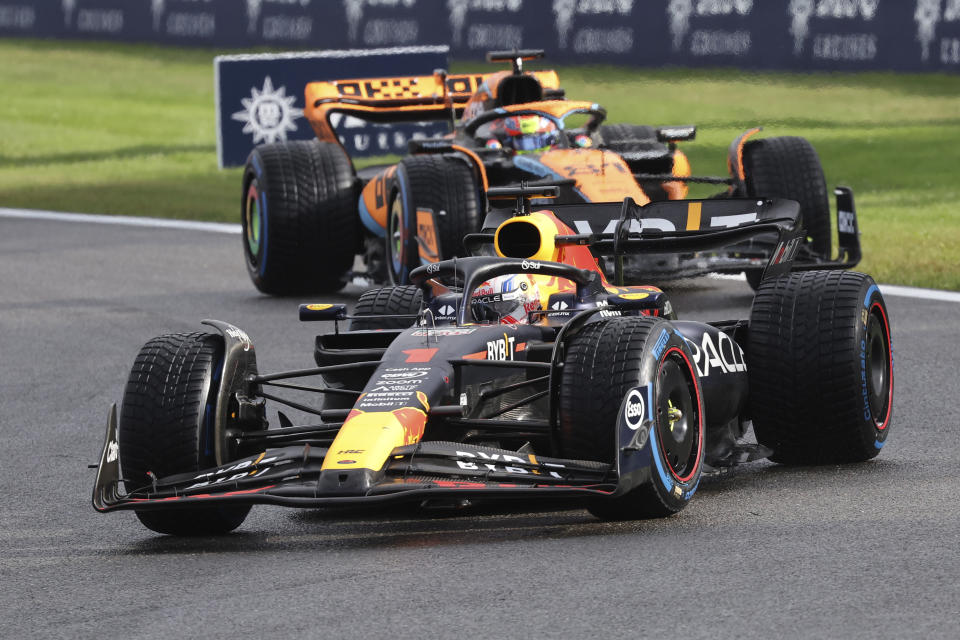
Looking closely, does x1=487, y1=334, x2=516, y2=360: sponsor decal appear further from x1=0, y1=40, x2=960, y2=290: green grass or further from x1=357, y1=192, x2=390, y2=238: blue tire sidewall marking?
x1=0, y1=40, x2=960, y2=290: green grass

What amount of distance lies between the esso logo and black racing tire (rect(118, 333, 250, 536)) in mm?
1494

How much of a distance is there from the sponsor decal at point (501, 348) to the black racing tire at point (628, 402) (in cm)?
53

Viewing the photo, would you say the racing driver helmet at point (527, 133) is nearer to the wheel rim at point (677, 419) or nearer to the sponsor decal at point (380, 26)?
the wheel rim at point (677, 419)

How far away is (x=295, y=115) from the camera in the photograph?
26.0m

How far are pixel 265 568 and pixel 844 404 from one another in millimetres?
2633

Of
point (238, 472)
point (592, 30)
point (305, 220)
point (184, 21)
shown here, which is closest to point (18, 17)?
point (184, 21)

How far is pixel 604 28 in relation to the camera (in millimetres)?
28062

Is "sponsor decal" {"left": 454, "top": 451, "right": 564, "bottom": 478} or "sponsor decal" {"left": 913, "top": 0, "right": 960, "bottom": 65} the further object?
"sponsor decal" {"left": 913, "top": 0, "right": 960, "bottom": 65}

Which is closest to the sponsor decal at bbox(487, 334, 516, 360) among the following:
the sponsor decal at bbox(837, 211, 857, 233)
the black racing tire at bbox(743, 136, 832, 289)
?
the sponsor decal at bbox(837, 211, 857, 233)

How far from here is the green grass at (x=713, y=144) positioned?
20.1 metres

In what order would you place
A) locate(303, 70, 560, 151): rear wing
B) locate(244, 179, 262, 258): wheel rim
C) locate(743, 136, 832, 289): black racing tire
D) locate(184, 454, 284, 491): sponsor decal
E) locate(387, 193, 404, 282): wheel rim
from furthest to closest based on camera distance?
1. locate(303, 70, 560, 151): rear wing
2. locate(244, 179, 262, 258): wheel rim
3. locate(387, 193, 404, 282): wheel rim
4. locate(743, 136, 832, 289): black racing tire
5. locate(184, 454, 284, 491): sponsor decal

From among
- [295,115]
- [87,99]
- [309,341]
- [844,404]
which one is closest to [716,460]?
[844,404]

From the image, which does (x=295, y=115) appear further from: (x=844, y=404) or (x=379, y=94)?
(x=844, y=404)

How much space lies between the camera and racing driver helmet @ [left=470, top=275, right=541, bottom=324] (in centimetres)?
800
